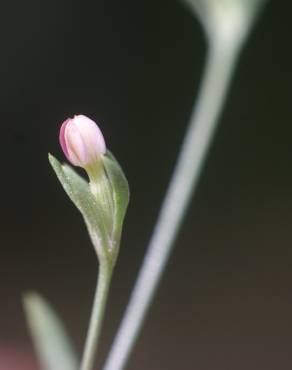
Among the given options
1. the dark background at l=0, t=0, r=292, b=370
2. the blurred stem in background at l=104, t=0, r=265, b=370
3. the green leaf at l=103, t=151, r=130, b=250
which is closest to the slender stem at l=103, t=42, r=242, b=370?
the blurred stem in background at l=104, t=0, r=265, b=370

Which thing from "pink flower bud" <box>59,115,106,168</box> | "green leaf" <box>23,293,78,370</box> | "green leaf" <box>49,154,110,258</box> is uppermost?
"pink flower bud" <box>59,115,106,168</box>

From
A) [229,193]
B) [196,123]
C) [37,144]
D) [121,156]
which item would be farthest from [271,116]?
[196,123]

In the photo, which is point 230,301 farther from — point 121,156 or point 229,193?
point 121,156

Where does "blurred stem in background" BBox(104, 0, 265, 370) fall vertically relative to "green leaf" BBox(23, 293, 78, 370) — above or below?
above

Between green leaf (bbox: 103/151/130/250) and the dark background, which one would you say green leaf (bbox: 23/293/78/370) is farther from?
the dark background

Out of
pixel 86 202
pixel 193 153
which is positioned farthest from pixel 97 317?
pixel 193 153

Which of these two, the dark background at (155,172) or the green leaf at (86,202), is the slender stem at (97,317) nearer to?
the green leaf at (86,202)

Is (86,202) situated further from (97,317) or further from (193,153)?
(193,153)
